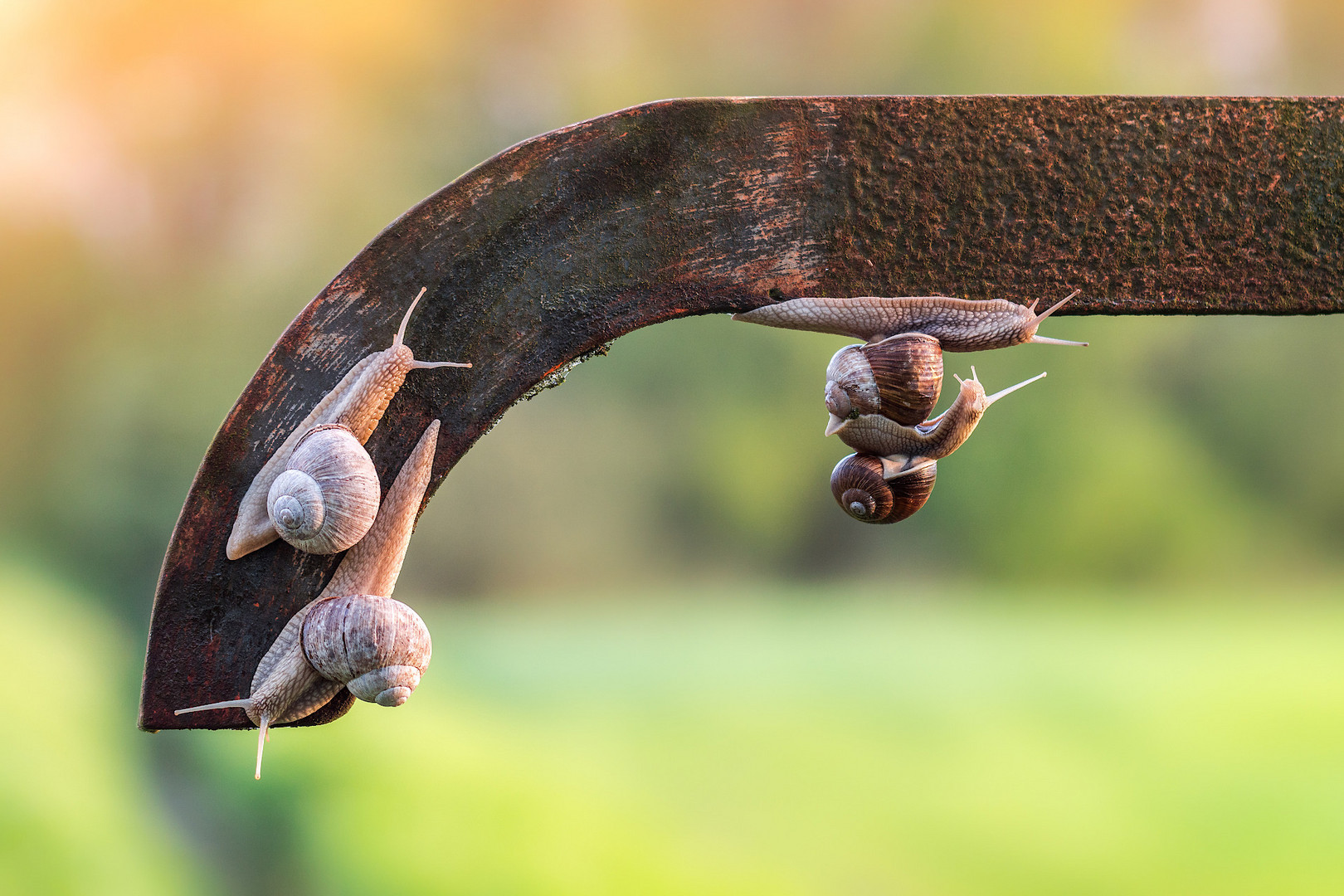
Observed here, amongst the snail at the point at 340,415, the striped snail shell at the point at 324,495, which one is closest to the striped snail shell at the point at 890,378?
the snail at the point at 340,415

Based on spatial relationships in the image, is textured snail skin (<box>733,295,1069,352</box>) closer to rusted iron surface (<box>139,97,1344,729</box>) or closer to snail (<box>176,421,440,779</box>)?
rusted iron surface (<box>139,97,1344,729</box>)

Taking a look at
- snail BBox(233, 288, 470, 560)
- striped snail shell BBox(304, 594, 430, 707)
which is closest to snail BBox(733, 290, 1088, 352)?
snail BBox(233, 288, 470, 560)

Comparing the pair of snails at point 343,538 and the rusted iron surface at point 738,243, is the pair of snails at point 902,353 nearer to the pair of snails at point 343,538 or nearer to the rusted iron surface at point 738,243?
the rusted iron surface at point 738,243

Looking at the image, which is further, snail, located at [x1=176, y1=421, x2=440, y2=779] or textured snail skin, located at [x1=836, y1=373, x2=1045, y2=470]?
textured snail skin, located at [x1=836, y1=373, x2=1045, y2=470]

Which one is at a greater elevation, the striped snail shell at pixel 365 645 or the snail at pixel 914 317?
the snail at pixel 914 317

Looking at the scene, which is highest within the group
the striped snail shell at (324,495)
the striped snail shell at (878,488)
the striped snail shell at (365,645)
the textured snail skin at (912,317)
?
the textured snail skin at (912,317)

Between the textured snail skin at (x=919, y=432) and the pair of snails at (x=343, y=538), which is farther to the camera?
the textured snail skin at (x=919, y=432)

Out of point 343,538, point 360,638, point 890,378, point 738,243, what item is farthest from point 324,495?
point 890,378

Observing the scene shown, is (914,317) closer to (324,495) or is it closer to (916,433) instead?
(916,433)
